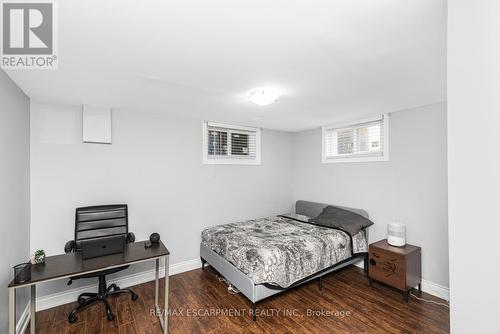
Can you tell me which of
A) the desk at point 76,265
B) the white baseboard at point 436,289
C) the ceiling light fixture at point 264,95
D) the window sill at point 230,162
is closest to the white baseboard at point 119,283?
the desk at point 76,265

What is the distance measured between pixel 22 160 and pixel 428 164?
478cm

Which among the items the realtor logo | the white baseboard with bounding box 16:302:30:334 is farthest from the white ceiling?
the white baseboard with bounding box 16:302:30:334

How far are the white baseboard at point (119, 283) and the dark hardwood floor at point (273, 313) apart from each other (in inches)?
3.2

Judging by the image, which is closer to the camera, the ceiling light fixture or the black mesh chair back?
the ceiling light fixture

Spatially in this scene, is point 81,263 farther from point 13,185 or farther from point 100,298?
point 13,185

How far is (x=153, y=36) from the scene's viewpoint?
140cm

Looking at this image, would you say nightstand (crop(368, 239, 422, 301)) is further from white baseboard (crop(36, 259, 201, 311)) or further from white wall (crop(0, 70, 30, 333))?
white wall (crop(0, 70, 30, 333))

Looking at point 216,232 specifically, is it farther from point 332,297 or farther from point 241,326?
point 332,297

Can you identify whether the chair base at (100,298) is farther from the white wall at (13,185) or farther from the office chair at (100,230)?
the white wall at (13,185)

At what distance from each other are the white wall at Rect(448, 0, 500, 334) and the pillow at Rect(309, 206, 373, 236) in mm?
2338

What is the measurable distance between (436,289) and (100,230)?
4.26 m

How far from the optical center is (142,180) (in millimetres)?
3166

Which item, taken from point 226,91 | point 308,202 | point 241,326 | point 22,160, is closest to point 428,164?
point 308,202

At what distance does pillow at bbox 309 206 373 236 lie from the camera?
10.8 feet
